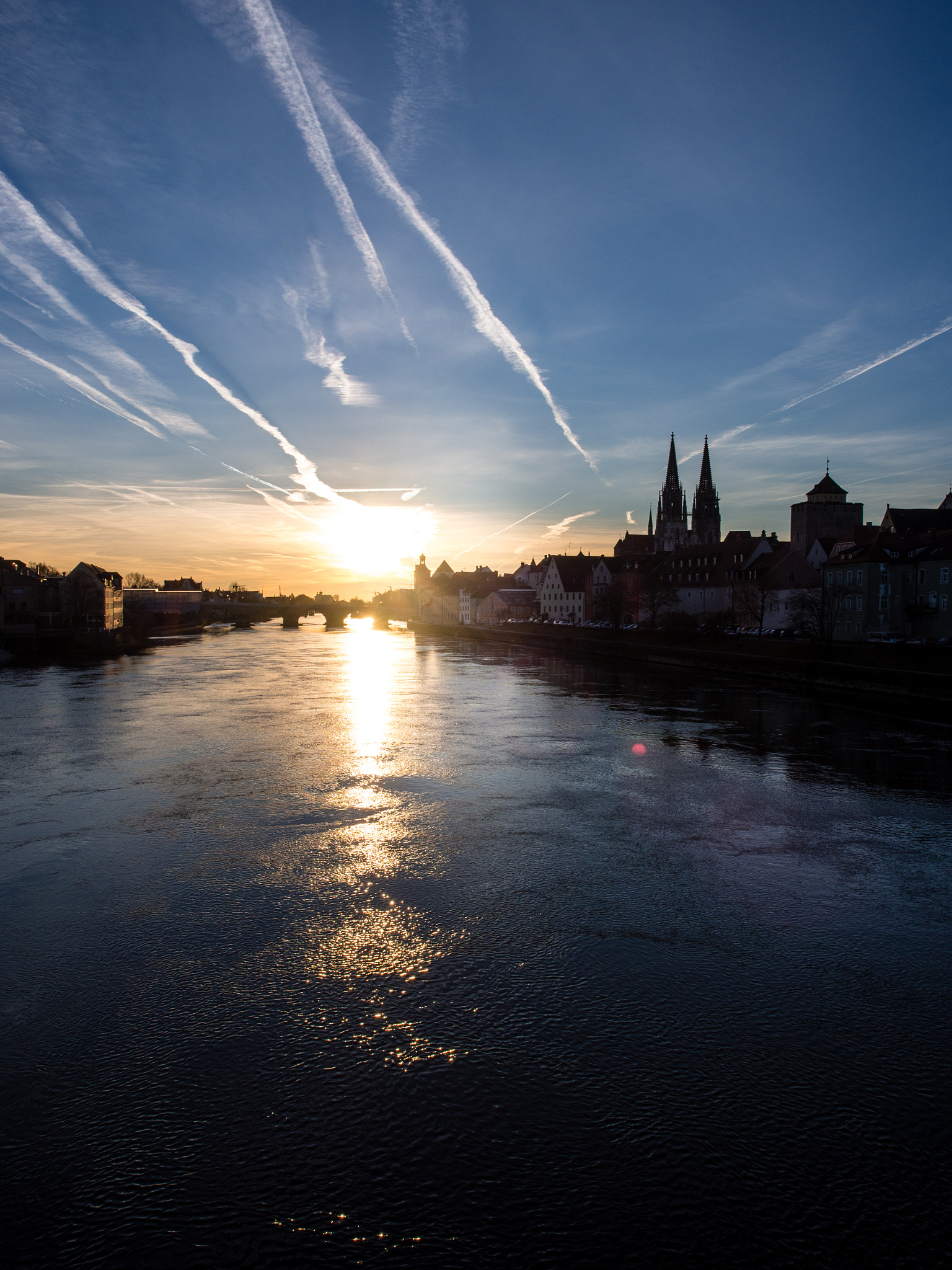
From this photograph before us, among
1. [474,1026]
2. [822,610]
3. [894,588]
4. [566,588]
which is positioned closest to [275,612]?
[566,588]

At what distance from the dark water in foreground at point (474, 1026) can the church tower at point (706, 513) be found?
116154 mm

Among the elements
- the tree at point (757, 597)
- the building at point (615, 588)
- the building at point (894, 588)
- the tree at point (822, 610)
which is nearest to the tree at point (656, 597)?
the building at point (615, 588)

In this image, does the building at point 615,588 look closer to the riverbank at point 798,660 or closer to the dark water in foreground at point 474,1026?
the riverbank at point 798,660

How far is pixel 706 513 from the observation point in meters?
129

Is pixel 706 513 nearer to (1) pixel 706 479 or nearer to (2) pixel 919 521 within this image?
(1) pixel 706 479

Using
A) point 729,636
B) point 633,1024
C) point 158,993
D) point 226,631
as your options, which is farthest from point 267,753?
point 226,631

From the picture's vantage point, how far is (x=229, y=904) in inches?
411

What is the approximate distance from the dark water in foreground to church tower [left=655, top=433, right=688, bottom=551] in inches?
4725

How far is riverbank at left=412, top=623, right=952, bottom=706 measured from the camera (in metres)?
34.2

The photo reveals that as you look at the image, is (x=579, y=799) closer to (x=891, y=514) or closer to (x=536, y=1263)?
(x=536, y=1263)

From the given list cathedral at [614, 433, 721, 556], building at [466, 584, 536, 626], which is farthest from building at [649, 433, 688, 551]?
building at [466, 584, 536, 626]

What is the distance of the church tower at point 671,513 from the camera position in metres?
133

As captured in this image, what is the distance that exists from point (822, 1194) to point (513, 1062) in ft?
8.21

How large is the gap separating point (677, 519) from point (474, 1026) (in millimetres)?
136329
